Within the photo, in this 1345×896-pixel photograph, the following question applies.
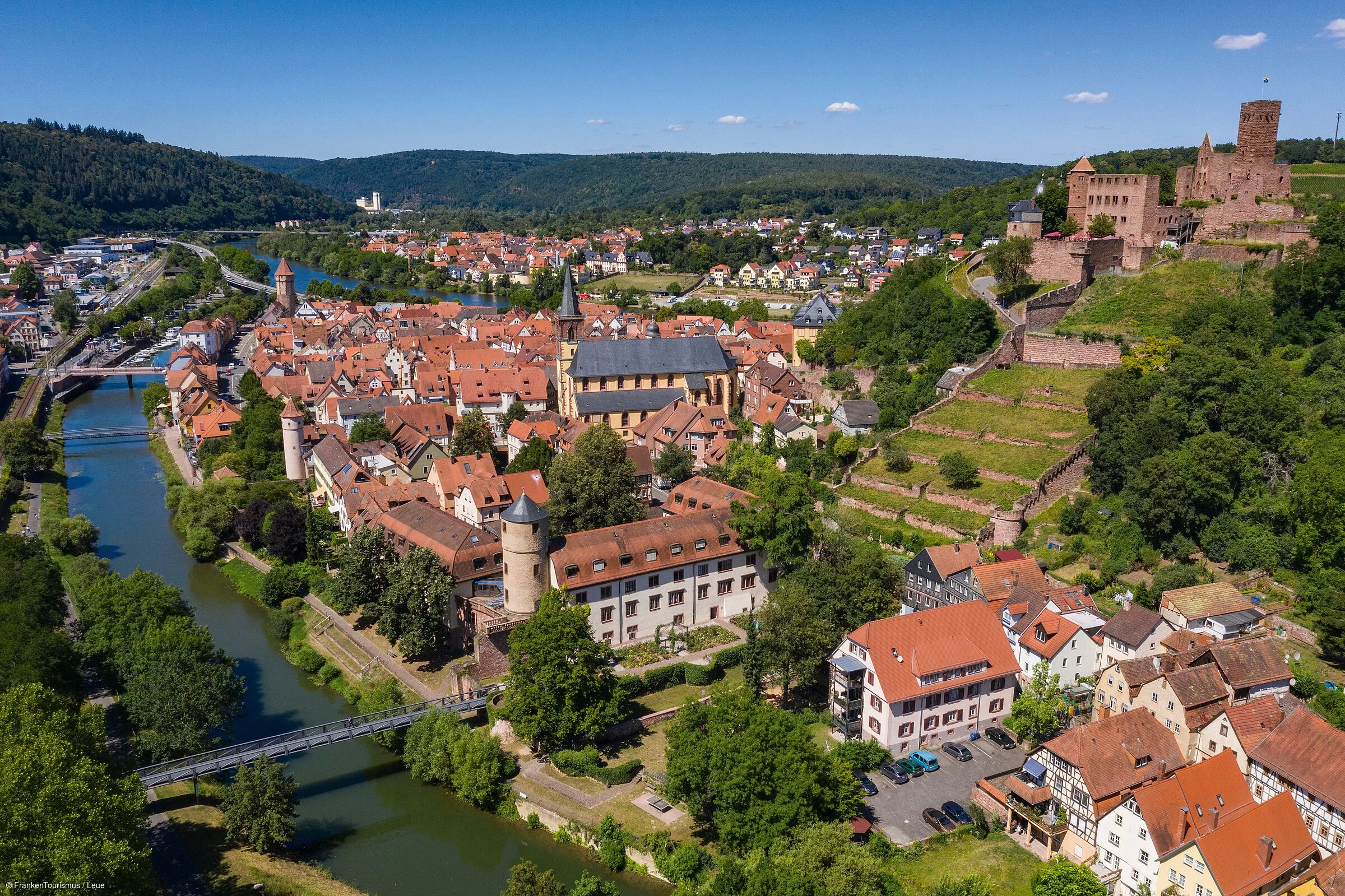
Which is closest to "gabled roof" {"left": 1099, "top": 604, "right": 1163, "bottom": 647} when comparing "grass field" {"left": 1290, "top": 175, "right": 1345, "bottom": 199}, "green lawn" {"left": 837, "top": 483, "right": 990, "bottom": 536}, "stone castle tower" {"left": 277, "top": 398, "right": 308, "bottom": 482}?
"green lawn" {"left": 837, "top": 483, "right": 990, "bottom": 536}

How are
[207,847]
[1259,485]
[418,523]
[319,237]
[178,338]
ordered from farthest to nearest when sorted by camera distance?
[319,237] < [178,338] < [418,523] < [1259,485] < [207,847]

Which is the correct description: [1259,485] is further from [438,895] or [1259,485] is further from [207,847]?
[207,847]

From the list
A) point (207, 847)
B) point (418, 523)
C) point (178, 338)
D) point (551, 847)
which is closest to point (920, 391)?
point (418, 523)

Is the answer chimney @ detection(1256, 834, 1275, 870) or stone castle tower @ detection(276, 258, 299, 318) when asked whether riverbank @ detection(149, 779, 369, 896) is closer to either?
chimney @ detection(1256, 834, 1275, 870)

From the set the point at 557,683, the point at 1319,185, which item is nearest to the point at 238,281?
the point at 557,683

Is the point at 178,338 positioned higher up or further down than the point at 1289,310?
further down
